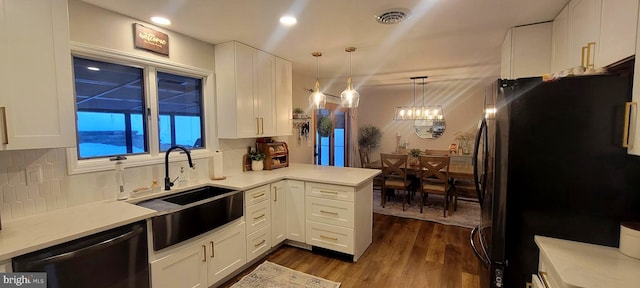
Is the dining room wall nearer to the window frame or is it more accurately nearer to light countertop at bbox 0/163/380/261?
the window frame

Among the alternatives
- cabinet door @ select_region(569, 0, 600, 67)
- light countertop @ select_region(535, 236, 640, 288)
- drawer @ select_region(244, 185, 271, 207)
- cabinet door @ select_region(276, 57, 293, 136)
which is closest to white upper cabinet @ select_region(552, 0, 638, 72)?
cabinet door @ select_region(569, 0, 600, 67)

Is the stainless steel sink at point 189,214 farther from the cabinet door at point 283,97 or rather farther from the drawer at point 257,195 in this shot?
the cabinet door at point 283,97

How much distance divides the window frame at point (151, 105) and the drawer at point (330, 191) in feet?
3.80

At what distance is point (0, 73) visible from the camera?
1.41m

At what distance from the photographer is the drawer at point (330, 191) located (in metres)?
2.72

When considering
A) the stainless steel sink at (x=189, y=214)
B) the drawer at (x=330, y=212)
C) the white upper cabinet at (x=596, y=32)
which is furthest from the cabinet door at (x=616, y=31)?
the stainless steel sink at (x=189, y=214)

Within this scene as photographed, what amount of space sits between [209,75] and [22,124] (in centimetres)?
169

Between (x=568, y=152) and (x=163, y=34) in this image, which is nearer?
(x=568, y=152)

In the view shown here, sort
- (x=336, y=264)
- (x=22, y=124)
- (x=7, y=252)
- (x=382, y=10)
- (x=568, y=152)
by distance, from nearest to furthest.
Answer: (x=7, y=252), (x=568, y=152), (x=22, y=124), (x=382, y=10), (x=336, y=264)

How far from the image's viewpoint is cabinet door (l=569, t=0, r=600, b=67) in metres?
1.65

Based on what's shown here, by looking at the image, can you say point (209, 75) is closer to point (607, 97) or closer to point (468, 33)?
point (468, 33)

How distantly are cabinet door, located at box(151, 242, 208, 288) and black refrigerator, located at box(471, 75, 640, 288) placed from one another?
6.71 feet

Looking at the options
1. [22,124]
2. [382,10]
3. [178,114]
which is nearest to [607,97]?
[382,10]

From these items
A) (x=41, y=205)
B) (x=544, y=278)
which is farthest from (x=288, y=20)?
(x=544, y=278)
